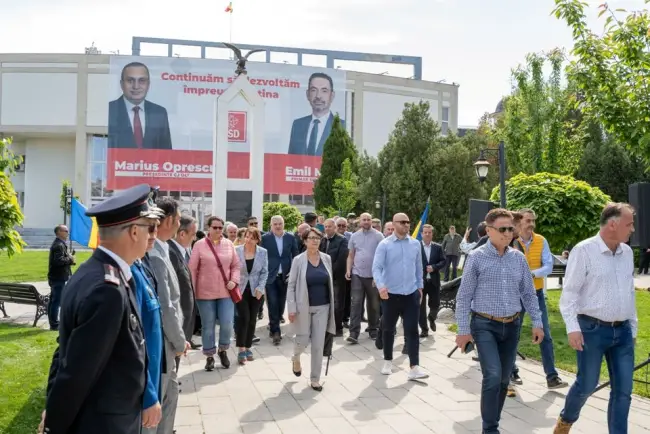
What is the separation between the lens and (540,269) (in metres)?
7.06

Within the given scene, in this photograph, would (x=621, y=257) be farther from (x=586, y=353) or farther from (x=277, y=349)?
(x=277, y=349)

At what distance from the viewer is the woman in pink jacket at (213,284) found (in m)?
7.98

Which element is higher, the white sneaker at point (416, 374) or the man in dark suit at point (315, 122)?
the man in dark suit at point (315, 122)

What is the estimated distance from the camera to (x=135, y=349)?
2.69 m

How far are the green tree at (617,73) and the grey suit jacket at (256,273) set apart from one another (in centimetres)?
568

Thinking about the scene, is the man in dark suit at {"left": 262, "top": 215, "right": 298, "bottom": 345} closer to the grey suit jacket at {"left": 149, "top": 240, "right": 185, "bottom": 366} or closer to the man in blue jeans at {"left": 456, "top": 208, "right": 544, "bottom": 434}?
the man in blue jeans at {"left": 456, "top": 208, "right": 544, "bottom": 434}

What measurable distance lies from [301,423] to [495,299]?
2140mm

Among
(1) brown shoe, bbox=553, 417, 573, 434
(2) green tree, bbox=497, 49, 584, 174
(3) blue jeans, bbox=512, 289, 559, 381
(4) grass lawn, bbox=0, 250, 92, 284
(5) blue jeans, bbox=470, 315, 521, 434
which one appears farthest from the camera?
(2) green tree, bbox=497, 49, 584, 174

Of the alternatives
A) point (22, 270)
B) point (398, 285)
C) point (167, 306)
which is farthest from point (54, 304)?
point (22, 270)

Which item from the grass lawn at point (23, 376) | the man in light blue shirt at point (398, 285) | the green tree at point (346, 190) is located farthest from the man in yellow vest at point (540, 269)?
the green tree at point (346, 190)

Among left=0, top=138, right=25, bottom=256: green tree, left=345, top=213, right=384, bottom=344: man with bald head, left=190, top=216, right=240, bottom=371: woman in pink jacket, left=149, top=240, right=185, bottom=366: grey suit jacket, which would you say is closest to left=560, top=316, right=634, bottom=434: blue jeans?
left=149, top=240, right=185, bottom=366: grey suit jacket

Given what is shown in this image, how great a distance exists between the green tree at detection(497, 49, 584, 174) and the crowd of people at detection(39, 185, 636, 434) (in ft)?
49.8

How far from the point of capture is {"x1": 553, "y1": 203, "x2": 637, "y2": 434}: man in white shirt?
15.6ft

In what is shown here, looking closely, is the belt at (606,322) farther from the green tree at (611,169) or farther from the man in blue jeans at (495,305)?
the green tree at (611,169)
